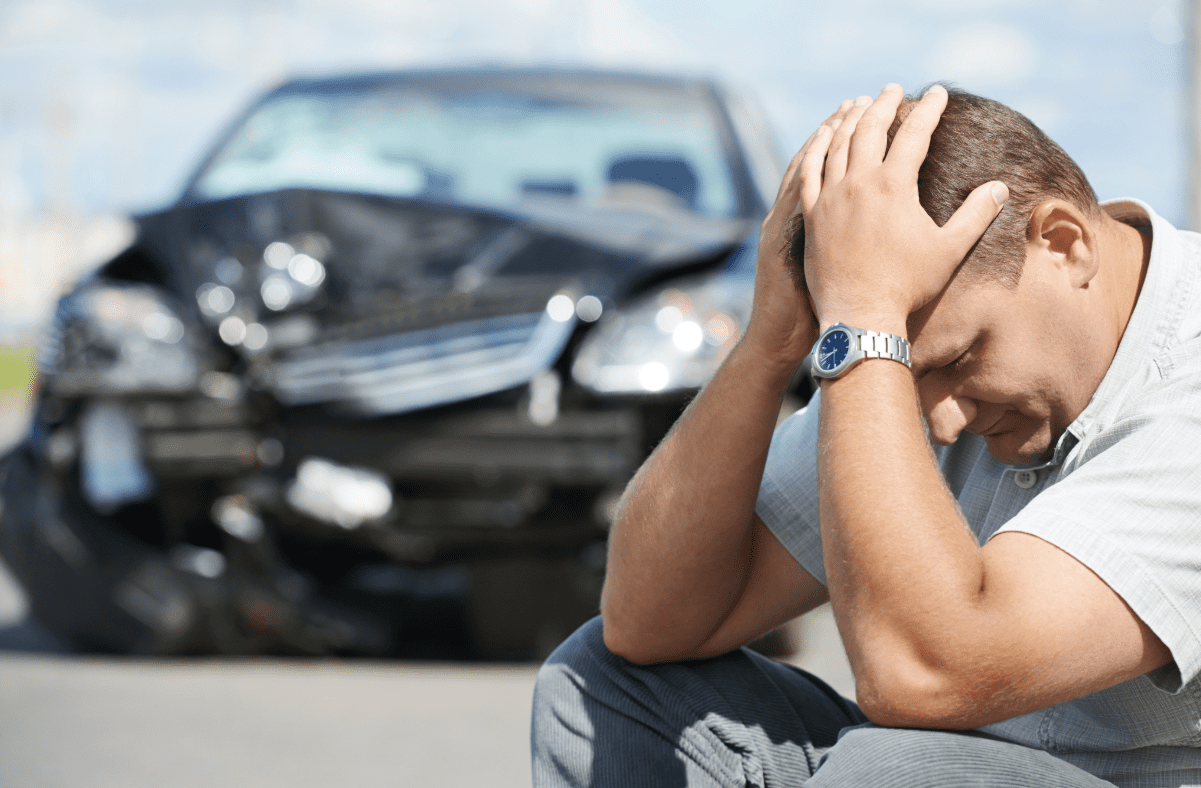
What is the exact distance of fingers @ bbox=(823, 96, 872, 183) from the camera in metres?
1.52

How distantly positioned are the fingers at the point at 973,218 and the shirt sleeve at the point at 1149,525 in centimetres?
28

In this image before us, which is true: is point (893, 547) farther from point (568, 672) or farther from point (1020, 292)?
point (568, 672)

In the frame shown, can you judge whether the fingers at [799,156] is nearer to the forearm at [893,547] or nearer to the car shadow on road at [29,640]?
the forearm at [893,547]

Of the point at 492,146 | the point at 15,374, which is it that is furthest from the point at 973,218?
the point at 15,374

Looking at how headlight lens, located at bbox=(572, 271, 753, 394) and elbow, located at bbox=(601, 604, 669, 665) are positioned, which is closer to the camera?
elbow, located at bbox=(601, 604, 669, 665)

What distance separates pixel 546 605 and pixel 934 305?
181 centimetres

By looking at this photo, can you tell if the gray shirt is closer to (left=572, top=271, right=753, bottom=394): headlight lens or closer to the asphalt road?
(left=572, top=271, right=753, bottom=394): headlight lens

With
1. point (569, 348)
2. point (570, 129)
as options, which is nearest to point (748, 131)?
point (570, 129)

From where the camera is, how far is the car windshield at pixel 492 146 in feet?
12.0

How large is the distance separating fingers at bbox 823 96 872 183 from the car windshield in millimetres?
1903

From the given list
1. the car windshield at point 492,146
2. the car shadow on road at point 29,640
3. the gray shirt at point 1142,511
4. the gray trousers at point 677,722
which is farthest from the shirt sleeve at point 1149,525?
the car shadow on road at point 29,640

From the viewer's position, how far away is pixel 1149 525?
1.30 m

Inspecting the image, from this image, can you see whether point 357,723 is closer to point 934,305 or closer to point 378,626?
point 378,626

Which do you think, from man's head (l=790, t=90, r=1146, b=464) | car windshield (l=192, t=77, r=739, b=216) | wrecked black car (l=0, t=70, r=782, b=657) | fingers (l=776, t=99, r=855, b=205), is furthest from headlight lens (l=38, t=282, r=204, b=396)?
man's head (l=790, t=90, r=1146, b=464)
